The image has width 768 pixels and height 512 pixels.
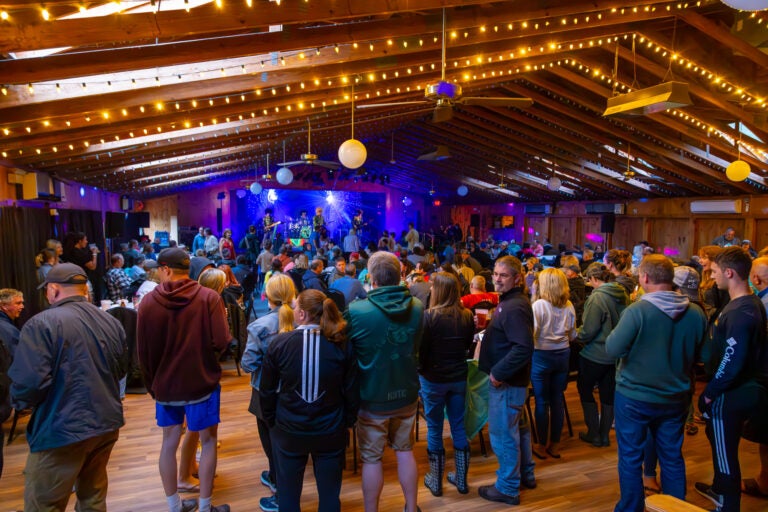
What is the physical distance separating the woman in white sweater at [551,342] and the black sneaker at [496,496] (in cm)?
79

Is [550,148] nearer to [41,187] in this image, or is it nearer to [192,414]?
[41,187]

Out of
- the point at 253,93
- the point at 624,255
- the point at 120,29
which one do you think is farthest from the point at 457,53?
the point at 120,29

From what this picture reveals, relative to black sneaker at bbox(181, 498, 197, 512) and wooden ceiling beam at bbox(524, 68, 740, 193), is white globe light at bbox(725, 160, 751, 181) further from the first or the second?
black sneaker at bbox(181, 498, 197, 512)

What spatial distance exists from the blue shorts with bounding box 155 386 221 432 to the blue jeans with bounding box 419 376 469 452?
133cm

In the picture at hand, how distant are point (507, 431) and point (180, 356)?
2051 mm

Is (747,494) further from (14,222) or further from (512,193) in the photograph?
(512,193)

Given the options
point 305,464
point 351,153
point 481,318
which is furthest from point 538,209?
point 305,464

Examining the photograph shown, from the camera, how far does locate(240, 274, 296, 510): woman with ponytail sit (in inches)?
107

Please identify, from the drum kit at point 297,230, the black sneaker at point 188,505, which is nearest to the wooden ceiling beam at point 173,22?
the black sneaker at point 188,505

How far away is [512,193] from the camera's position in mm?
18234

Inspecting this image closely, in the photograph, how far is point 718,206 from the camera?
39.3 feet

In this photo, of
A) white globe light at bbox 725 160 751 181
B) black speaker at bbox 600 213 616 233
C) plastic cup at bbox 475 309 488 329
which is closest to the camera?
plastic cup at bbox 475 309 488 329

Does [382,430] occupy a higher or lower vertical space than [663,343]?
lower

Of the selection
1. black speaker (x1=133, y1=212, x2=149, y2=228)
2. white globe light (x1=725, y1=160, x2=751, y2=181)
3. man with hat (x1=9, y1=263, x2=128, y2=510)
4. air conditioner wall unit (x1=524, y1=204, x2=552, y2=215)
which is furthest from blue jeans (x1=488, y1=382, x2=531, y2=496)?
air conditioner wall unit (x1=524, y1=204, x2=552, y2=215)
